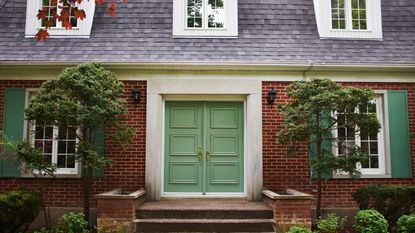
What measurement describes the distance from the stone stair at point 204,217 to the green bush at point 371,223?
151 centimetres

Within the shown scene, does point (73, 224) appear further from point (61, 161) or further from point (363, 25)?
point (363, 25)

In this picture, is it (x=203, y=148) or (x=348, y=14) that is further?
(x=348, y=14)

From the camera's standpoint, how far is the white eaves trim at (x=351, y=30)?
926cm

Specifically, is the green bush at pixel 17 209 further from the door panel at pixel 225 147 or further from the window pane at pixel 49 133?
the door panel at pixel 225 147

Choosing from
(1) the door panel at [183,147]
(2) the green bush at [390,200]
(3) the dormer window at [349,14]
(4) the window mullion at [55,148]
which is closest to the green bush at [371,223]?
(2) the green bush at [390,200]

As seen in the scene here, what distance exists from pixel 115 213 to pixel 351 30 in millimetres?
6773

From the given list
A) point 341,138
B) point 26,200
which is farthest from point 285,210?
point 26,200

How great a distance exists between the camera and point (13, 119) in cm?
834

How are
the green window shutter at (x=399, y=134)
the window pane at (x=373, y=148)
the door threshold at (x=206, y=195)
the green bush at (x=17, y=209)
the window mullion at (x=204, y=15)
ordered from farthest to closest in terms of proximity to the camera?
1. the window mullion at (x=204, y=15)
2. the window pane at (x=373, y=148)
3. the door threshold at (x=206, y=195)
4. the green window shutter at (x=399, y=134)
5. the green bush at (x=17, y=209)

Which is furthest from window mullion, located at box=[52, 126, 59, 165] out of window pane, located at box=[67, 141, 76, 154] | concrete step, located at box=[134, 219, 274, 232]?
concrete step, located at box=[134, 219, 274, 232]

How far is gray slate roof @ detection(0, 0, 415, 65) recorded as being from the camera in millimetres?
8578

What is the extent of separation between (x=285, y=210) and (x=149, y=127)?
334 centimetres

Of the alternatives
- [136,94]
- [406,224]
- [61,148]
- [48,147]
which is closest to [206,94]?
[136,94]

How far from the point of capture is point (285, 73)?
336 inches
